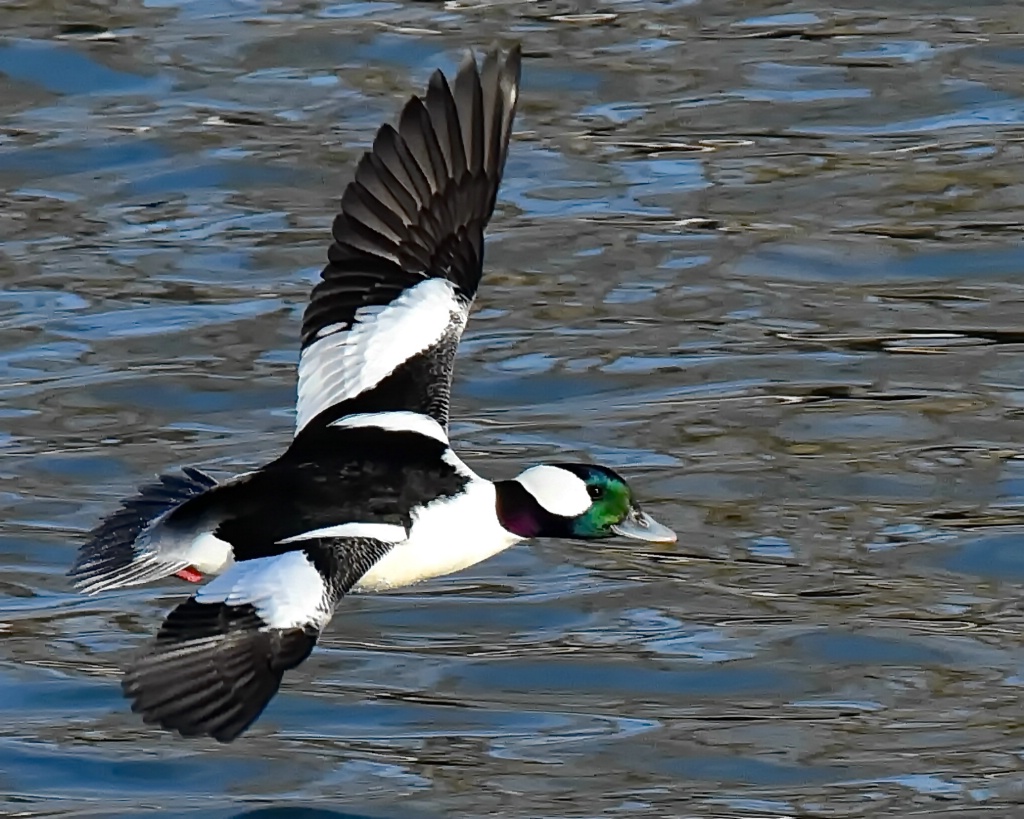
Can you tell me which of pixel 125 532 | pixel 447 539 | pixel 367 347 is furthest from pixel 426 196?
pixel 125 532

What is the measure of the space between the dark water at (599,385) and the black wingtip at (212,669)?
1751 mm

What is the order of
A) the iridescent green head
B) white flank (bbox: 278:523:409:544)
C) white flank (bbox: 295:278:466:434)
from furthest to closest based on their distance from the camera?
white flank (bbox: 295:278:466:434), the iridescent green head, white flank (bbox: 278:523:409:544)

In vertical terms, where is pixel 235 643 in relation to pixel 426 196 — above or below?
below

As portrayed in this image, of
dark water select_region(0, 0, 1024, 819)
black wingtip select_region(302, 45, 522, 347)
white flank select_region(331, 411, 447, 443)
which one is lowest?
dark water select_region(0, 0, 1024, 819)

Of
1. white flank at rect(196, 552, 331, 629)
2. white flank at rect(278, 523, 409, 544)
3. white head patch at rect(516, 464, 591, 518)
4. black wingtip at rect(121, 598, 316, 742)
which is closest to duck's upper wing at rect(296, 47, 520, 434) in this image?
white head patch at rect(516, 464, 591, 518)

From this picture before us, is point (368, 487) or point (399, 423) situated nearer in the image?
point (368, 487)

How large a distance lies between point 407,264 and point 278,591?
5.50ft

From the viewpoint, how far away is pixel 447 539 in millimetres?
7305

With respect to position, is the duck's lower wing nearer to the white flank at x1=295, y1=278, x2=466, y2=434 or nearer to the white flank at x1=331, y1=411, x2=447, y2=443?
the white flank at x1=331, y1=411, x2=447, y2=443

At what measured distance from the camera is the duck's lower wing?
246 inches

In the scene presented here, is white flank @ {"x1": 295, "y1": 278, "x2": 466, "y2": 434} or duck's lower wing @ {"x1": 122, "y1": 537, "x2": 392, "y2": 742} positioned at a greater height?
white flank @ {"x1": 295, "y1": 278, "x2": 466, "y2": 434}

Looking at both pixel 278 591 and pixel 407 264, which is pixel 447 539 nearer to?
pixel 278 591

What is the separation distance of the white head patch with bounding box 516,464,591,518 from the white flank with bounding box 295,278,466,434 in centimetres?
53

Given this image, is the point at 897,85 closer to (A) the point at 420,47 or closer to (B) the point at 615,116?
(B) the point at 615,116
